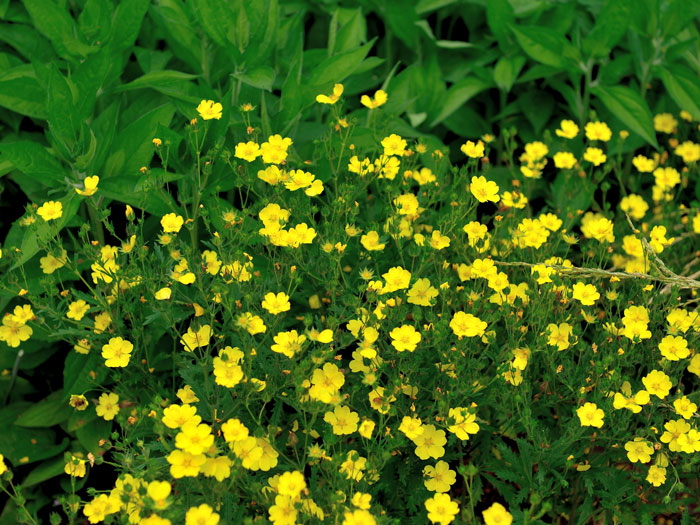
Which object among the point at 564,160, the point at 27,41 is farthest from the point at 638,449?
the point at 27,41

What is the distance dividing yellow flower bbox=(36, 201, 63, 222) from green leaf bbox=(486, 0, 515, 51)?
1.74 metres

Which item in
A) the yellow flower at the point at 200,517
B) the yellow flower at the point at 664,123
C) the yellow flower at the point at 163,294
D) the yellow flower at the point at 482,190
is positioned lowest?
the yellow flower at the point at 664,123

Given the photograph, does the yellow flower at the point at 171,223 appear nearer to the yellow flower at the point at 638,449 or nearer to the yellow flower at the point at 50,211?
the yellow flower at the point at 50,211

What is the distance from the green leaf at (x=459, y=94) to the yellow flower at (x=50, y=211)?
136 centimetres

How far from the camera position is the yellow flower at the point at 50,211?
6.16 feet

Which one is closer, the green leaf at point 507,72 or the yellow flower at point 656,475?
the yellow flower at point 656,475

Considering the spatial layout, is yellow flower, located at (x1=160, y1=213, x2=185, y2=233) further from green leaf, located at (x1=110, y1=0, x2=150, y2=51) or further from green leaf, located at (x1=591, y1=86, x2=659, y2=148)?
green leaf, located at (x1=591, y1=86, x2=659, y2=148)

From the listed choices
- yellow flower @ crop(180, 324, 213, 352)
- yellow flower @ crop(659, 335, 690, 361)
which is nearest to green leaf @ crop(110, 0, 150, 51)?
yellow flower @ crop(180, 324, 213, 352)

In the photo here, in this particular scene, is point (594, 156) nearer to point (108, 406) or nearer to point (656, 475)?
point (656, 475)

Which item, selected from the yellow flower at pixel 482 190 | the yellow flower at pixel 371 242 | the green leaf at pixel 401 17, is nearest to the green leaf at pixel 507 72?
the green leaf at pixel 401 17

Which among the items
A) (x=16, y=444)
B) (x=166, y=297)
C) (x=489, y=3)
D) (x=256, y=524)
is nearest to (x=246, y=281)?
(x=166, y=297)

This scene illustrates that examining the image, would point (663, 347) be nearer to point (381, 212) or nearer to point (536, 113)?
point (381, 212)

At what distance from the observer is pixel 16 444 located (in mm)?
2273

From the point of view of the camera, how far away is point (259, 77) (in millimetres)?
2252
